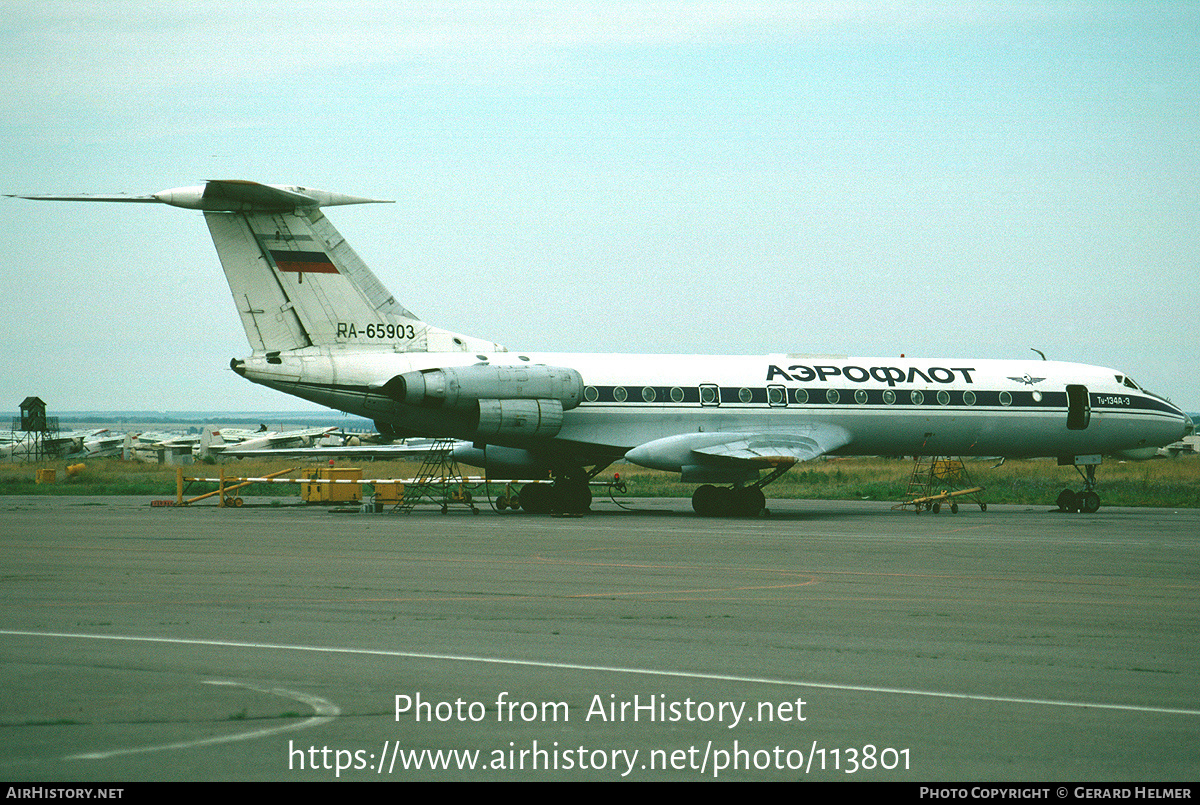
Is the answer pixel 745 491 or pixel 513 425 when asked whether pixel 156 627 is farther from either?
pixel 745 491

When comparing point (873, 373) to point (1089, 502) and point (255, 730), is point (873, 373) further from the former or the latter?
point (255, 730)

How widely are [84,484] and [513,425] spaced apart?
27.8 meters

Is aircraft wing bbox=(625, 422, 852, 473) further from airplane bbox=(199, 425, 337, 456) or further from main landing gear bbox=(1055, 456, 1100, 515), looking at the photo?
airplane bbox=(199, 425, 337, 456)

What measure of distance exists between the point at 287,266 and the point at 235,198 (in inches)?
74.2

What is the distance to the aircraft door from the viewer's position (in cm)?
3409

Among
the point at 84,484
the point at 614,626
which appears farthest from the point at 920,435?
the point at 84,484

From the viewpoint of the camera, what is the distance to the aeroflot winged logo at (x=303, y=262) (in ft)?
91.4

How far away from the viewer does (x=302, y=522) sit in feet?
85.9

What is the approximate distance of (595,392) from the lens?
97.6 feet

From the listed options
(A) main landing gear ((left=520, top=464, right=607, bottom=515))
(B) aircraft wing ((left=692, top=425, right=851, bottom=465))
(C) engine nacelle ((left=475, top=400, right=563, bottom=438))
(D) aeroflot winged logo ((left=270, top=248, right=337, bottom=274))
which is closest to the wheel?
(B) aircraft wing ((left=692, top=425, right=851, bottom=465))

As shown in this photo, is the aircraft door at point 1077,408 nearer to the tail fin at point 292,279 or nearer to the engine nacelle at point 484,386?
the engine nacelle at point 484,386

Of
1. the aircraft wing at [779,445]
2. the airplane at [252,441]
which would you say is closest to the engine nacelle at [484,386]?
the aircraft wing at [779,445]

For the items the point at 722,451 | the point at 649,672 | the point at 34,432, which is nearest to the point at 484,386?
the point at 722,451

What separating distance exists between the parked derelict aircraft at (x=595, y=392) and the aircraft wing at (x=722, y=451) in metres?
0.05
